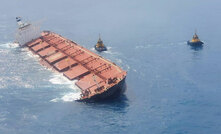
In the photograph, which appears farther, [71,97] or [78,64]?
[78,64]

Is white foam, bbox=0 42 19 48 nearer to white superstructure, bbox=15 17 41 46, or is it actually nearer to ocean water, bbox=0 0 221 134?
ocean water, bbox=0 0 221 134

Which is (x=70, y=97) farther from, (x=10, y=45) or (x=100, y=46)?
(x=10, y=45)

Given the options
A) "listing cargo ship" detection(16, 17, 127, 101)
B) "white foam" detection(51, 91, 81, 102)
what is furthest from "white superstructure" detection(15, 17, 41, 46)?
"white foam" detection(51, 91, 81, 102)

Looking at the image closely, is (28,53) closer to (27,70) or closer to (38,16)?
(27,70)

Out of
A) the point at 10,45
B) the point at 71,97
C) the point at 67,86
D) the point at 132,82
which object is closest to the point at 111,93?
the point at 71,97

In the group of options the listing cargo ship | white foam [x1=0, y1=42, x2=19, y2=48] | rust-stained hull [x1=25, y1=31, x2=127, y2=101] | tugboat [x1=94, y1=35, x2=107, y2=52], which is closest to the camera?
rust-stained hull [x1=25, y1=31, x2=127, y2=101]
